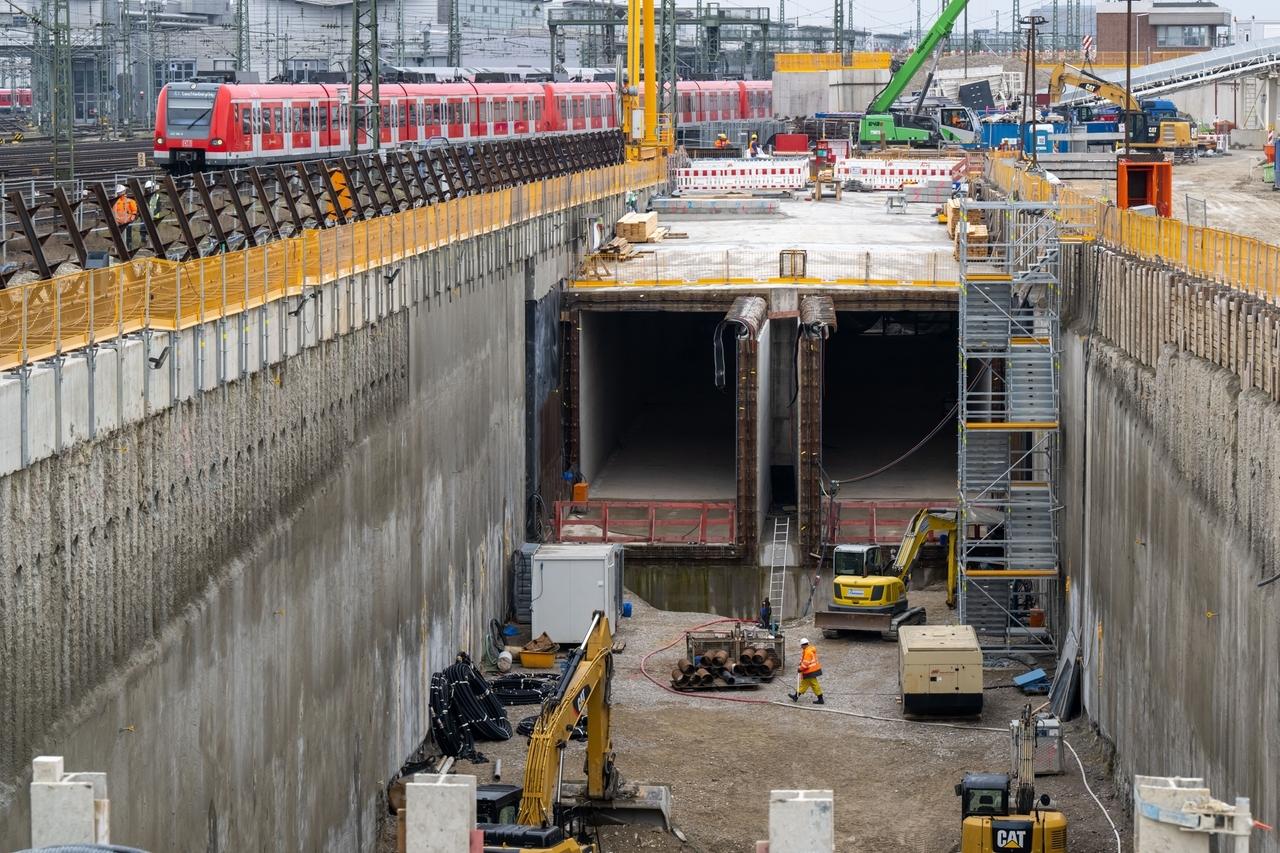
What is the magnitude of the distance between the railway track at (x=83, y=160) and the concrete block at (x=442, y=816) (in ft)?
106

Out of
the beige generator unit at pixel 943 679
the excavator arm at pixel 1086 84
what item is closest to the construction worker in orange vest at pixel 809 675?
the beige generator unit at pixel 943 679

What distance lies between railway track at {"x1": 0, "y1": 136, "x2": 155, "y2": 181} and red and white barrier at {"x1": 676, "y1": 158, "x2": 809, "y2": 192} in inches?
848

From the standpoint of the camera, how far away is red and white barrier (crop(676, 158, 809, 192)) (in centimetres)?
8619

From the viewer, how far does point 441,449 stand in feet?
116

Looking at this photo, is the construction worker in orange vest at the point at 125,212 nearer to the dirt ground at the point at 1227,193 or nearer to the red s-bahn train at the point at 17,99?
the dirt ground at the point at 1227,193

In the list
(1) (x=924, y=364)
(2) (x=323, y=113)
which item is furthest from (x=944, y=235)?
(2) (x=323, y=113)

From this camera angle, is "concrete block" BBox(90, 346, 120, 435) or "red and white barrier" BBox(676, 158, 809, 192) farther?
"red and white barrier" BBox(676, 158, 809, 192)

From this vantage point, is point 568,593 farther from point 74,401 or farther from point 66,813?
point 66,813

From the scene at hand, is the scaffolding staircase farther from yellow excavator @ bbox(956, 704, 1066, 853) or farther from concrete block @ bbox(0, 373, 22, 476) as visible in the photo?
concrete block @ bbox(0, 373, 22, 476)

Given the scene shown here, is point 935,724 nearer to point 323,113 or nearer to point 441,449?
point 441,449

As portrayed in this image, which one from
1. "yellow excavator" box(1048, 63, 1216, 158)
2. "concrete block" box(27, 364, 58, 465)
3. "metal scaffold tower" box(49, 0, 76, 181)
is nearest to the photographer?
"concrete block" box(27, 364, 58, 465)

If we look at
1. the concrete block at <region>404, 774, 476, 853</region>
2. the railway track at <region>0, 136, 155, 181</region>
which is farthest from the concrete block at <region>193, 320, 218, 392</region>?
the railway track at <region>0, 136, 155, 181</region>

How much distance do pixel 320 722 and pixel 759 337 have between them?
73.7 ft

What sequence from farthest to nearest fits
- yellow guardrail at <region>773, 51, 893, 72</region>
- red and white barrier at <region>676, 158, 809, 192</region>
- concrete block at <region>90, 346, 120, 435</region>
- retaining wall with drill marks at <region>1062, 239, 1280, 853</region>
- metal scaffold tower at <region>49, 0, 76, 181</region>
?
yellow guardrail at <region>773, 51, 893, 72</region> → red and white barrier at <region>676, 158, 809, 192</region> → metal scaffold tower at <region>49, 0, 76, 181</region> → retaining wall with drill marks at <region>1062, 239, 1280, 853</region> → concrete block at <region>90, 346, 120, 435</region>
